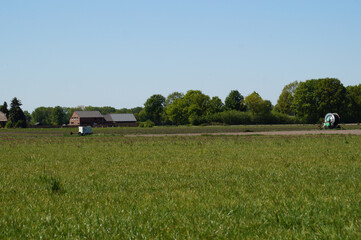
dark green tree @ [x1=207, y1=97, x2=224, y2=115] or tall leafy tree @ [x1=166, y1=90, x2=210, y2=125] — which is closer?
dark green tree @ [x1=207, y1=97, x2=224, y2=115]

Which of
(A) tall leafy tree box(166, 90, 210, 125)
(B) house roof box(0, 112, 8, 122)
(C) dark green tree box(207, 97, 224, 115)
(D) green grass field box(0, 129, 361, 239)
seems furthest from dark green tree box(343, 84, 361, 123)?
(B) house roof box(0, 112, 8, 122)

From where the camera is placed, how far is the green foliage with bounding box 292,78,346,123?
412 ft

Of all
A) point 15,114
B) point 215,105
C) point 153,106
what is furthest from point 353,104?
point 15,114

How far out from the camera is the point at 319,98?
127812 mm

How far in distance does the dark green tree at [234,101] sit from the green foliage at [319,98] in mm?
33691

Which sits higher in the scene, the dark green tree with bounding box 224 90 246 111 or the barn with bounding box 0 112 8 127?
the dark green tree with bounding box 224 90 246 111

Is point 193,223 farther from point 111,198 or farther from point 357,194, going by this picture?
point 357,194

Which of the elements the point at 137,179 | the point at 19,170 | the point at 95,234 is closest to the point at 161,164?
the point at 137,179

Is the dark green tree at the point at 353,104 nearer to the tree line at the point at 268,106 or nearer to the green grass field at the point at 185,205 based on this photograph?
the tree line at the point at 268,106

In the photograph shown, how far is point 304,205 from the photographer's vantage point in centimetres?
873

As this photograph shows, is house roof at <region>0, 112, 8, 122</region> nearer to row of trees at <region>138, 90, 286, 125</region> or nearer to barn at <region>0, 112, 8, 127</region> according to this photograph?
barn at <region>0, 112, 8, 127</region>

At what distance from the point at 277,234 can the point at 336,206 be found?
9.02 feet

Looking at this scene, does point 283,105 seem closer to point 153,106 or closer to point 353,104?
point 353,104

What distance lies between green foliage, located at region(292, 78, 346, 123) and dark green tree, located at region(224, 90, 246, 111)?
3369 centimetres
